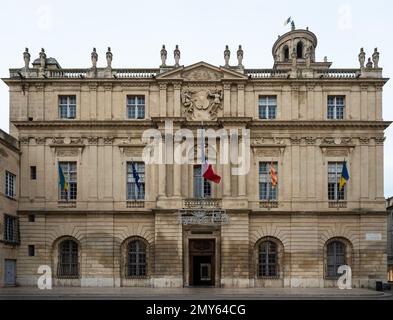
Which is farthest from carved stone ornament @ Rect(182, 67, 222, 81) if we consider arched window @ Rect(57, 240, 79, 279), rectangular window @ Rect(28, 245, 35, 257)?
rectangular window @ Rect(28, 245, 35, 257)

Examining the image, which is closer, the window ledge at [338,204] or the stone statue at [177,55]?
the window ledge at [338,204]

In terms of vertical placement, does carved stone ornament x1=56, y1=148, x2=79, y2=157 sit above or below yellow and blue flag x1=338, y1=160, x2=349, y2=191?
above

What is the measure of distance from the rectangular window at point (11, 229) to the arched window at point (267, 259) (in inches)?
655

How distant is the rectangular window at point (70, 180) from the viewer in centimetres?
3597

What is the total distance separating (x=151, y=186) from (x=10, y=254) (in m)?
10.3

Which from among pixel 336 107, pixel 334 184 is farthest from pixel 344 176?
pixel 336 107

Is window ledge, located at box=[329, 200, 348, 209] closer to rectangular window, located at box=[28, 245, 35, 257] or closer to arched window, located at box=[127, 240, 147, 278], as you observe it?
arched window, located at box=[127, 240, 147, 278]

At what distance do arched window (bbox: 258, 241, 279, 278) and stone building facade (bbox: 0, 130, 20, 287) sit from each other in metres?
16.6

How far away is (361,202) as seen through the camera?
35656mm

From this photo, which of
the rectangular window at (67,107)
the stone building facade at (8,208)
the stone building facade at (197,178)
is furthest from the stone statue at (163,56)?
the stone building facade at (8,208)

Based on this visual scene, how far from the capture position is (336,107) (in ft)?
121

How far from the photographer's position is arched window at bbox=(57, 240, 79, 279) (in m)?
35.3

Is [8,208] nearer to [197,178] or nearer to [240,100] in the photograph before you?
[197,178]

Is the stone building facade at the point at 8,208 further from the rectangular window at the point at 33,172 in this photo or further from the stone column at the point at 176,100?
the stone column at the point at 176,100
